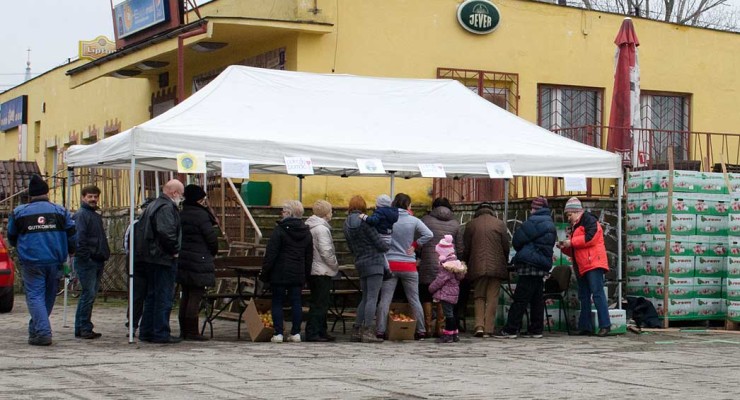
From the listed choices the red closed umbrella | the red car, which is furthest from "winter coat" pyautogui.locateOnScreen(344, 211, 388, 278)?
the red closed umbrella

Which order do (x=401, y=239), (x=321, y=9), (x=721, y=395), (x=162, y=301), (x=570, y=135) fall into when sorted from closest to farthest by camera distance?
1. (x=721, y=395)
2. (x=162, y=301)
3. (x=401, y=239)
4. (x=321, y=9)
5. (x=570, y=135)

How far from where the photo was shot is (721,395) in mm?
10148

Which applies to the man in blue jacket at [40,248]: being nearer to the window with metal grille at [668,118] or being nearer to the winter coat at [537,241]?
the winter coat at [537,241]

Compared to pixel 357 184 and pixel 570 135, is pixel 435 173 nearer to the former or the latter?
pixel 357 184

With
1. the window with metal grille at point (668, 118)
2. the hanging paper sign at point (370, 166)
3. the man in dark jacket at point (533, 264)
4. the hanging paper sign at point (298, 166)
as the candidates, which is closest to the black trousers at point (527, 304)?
the man in dark jacket at point (533, 264)

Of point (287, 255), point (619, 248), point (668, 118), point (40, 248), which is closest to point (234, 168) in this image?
point (287, 255)

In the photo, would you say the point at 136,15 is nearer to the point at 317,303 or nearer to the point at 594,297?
the point at 317,303

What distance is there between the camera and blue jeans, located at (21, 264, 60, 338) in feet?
43.5

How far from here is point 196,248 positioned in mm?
13875

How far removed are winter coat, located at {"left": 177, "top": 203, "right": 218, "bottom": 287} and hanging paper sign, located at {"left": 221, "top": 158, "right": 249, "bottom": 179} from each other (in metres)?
0.52

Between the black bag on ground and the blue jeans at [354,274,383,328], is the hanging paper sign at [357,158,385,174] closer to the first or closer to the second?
the blue jeans at [354,274,383,328]

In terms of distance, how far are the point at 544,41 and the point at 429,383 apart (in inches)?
541

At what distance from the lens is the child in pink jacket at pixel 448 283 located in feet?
47.9

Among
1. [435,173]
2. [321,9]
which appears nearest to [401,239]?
[435,173]
